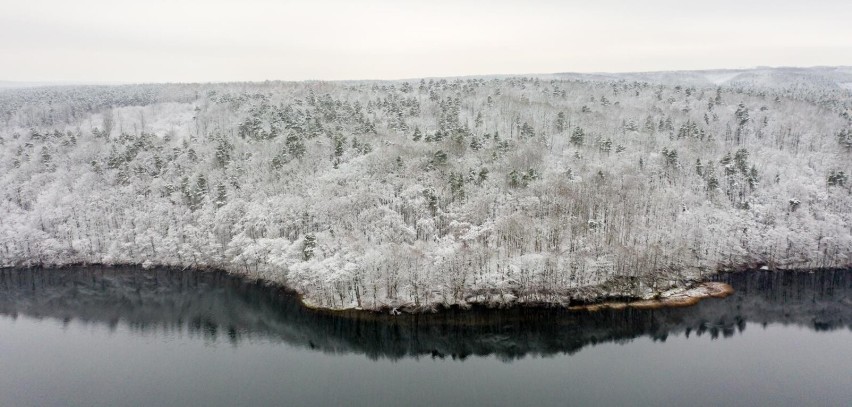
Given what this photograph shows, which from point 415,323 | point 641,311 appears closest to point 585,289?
point 641,311

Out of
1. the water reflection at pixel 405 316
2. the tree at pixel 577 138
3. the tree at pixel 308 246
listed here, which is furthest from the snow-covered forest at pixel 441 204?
the water reflection at pixel 405 316

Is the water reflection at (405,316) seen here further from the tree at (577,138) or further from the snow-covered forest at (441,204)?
the tree at (577,138)

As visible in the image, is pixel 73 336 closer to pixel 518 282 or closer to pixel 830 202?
pixel 518 282

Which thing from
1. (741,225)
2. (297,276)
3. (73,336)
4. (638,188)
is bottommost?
(73,336)

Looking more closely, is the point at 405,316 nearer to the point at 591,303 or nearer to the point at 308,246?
the point at 308,246

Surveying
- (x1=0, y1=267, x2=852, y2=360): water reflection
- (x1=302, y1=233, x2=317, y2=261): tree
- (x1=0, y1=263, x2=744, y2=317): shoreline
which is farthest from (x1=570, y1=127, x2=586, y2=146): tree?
(x1=302, y1=233, x2=317, y2=261): tree
